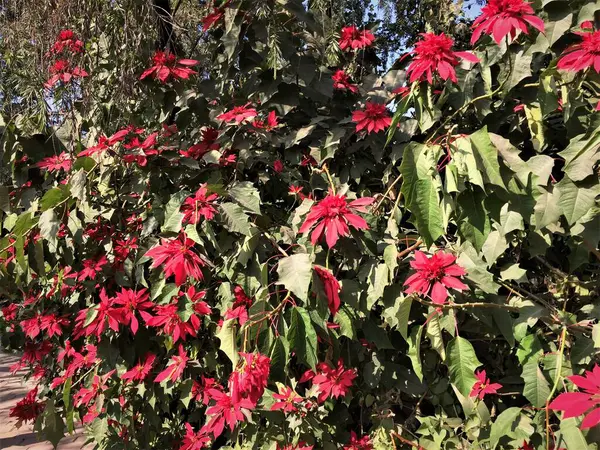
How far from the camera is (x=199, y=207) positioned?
1.31 metres

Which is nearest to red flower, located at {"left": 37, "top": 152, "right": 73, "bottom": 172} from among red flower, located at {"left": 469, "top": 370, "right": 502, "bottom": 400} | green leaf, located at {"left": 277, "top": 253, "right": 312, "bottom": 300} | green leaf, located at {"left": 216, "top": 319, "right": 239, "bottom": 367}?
green leaf, located at {"left": 216, "top": 319, "right": 239, "bottom": 367}

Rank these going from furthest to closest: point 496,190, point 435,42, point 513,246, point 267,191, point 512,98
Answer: point 267,191, point 513,246, point 512,98, point 435,42, point 496,190

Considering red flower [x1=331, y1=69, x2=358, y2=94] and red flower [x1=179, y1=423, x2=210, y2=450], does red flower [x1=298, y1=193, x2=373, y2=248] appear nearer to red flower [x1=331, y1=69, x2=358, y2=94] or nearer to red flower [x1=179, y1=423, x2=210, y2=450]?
red flower [x1=331, y1=69, x2=358, y2=94]

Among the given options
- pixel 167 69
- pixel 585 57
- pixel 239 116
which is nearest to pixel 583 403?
pixel 585 57

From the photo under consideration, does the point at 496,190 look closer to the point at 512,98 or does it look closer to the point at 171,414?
the point at 512,98

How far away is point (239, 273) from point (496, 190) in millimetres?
759

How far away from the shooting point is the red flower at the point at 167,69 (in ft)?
5.10

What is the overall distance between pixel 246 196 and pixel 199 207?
133mm

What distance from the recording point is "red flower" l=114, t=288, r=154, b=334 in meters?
1.46

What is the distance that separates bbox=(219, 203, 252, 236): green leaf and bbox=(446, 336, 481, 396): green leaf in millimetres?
582

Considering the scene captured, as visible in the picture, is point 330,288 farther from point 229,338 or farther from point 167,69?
point 167,69

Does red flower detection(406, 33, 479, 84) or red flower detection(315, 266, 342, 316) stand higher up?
red flower detection(406, 33, 479, 84)

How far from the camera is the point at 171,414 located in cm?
188

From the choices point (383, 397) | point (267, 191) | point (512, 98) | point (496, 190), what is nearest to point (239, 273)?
point (267, 191)
